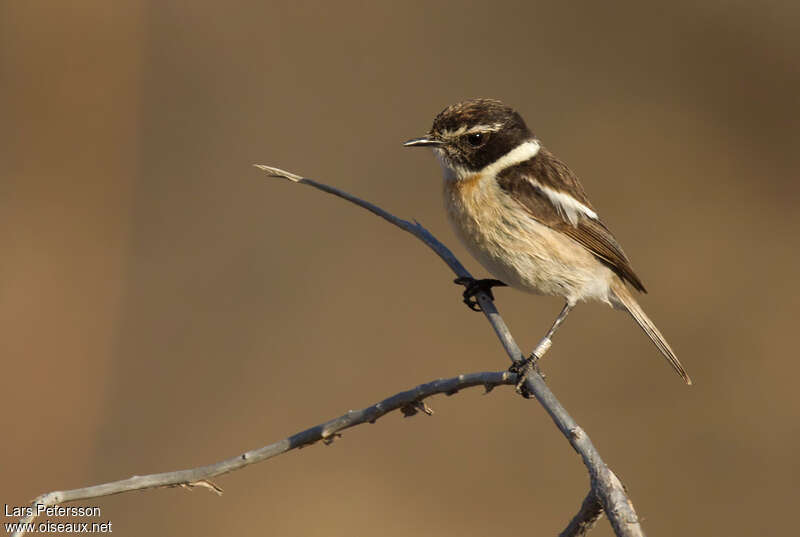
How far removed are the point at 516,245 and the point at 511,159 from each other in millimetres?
503

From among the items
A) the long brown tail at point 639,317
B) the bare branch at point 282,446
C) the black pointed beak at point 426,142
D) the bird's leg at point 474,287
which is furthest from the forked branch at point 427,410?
the long brown tail at point 639,317

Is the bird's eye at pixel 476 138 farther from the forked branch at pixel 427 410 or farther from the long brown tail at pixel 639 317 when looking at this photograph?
the forked branch at pixel 427 410

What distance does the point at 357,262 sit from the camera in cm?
818

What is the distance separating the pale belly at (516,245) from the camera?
4.23m

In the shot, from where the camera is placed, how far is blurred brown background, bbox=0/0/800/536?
6762mm

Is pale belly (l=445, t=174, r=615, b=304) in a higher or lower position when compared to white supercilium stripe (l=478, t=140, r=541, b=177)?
lower

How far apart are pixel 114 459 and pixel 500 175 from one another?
400 cm

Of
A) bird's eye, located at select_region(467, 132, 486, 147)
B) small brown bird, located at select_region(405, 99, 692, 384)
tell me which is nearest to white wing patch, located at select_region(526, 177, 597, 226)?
small brown bird, located at select_region(405, 99, 692, 384)

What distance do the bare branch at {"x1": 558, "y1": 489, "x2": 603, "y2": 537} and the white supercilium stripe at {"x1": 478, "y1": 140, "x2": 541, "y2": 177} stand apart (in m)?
2.62

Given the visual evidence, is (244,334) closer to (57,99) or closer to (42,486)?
(42,486)

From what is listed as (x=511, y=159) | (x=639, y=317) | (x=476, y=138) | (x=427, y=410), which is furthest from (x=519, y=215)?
(x=427, y=410)

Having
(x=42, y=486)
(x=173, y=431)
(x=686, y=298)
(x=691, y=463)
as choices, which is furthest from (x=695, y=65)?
(x=42, y=486)

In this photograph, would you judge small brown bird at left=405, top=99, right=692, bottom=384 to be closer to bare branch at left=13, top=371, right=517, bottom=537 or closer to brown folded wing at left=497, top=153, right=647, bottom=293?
brown folded wing at left=497, top=153, right=647, bottom=293

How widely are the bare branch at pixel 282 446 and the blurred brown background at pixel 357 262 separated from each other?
4.06 metres
